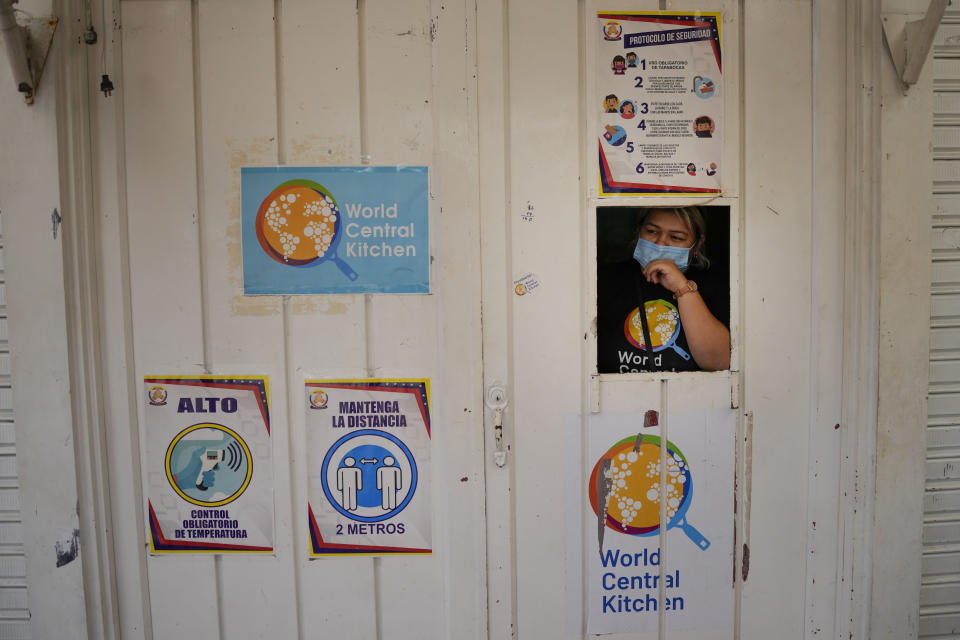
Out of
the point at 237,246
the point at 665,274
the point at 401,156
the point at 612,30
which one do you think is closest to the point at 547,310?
the point at 665,274

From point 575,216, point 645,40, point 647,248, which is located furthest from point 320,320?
point 645,40

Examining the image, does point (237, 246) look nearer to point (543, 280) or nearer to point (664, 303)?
point (543, 280)

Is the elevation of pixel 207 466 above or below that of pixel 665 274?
below

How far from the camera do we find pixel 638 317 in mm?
1728

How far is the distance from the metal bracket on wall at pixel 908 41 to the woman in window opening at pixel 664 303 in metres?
0.83

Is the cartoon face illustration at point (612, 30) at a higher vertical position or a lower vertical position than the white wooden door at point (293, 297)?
higher

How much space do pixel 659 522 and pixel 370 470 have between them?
1036 millimetres

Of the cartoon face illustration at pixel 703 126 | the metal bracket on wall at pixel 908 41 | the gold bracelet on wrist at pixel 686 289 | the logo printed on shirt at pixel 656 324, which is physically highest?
the metal bracket on wall at pixel 908 41

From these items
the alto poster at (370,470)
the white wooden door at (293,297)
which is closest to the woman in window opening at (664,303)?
the white wooden door at (293,297)

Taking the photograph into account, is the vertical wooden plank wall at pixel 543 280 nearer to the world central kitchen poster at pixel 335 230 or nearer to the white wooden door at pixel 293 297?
the white wooden door at pixel 293 297

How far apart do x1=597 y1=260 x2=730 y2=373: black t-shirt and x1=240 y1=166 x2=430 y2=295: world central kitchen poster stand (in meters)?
0.63

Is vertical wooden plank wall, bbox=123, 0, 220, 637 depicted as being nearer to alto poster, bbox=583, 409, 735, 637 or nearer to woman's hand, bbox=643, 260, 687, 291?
alto poster, bbox=583, 409, 735, 637

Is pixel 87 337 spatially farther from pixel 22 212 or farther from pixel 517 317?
pixel 517 317

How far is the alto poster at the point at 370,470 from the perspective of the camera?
5.65 ft
